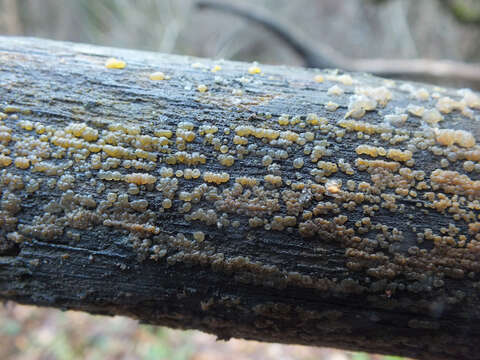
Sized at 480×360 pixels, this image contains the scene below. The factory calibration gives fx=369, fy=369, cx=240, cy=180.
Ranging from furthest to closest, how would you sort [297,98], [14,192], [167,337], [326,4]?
[326,4]
[167,337]
[297,98]
[14,192]

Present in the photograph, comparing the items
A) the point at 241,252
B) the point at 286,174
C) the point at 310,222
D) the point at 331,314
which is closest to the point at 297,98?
the point at 286,174

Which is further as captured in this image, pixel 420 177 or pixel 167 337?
pixel 167 337

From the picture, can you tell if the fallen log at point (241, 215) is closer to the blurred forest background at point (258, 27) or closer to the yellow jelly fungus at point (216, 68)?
the yellow jelly fungus at point (216, 68)

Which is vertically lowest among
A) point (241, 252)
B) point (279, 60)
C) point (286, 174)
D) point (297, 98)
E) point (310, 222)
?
Result: point (241, 252)

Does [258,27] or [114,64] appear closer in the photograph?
[114,64]

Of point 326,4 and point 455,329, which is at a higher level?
point 326,4

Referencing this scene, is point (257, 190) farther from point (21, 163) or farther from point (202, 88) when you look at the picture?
point (21, 163)

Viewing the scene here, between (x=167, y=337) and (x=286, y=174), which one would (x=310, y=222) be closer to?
(x=286, y=174)

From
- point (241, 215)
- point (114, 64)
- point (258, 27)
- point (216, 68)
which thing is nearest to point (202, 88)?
point (216, 68)

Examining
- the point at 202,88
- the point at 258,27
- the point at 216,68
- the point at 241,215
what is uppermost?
the point at 258,27
